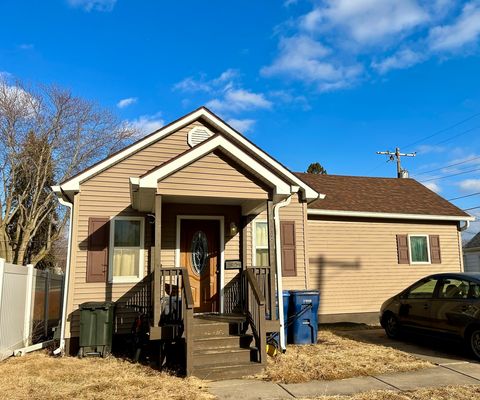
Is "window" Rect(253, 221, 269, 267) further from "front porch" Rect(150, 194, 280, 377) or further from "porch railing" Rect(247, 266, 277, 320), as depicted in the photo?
"porch railing" Rect(247, 266, 277, 320)

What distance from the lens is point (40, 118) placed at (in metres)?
24.2

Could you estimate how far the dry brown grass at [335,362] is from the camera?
240 inches

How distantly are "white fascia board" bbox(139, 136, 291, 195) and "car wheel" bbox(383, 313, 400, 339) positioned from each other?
400 centimetres

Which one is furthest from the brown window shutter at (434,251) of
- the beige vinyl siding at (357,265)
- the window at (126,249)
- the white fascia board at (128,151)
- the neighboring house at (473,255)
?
the neighboring house at (473,255)

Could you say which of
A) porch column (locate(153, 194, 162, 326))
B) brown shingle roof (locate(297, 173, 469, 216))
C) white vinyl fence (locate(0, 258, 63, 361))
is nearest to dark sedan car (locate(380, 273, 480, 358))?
brown shingle roof (locate(297, 173, 469, 216))

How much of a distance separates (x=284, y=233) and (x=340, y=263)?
9.16ft

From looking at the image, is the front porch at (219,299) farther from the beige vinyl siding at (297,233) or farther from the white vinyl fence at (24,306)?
the white vinyl fence at (24,306)

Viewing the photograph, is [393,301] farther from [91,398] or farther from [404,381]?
[91,398]

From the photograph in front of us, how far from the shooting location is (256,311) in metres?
6.87

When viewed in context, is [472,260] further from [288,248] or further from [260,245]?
[260,245]

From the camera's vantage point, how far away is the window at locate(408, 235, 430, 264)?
12453 mm

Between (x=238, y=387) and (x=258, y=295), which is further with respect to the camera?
(x=258, y=295)

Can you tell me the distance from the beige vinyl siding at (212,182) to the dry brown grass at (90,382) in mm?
2816

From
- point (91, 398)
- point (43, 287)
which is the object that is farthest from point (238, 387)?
point (43, 287)
